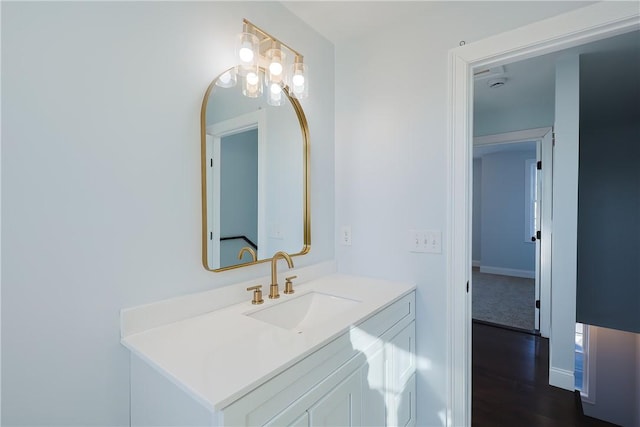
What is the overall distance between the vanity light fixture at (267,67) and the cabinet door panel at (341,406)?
4.15ft

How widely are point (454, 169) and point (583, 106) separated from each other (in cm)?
290

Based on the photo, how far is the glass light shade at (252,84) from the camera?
55.0 inches

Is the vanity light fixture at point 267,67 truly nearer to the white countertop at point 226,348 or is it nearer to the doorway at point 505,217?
the white countertop at point 226,348

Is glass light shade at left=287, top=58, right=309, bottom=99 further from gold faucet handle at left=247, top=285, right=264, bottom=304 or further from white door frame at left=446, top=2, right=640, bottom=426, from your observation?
gold faucet handle at left=247, top=285, right=264, bottom=304

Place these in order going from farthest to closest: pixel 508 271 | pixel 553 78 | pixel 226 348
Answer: pixel 508 271 → pixel 553 78 → pixel 226 348

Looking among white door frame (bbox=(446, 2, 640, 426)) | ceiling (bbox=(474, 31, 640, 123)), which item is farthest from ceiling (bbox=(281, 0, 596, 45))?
ceiling (bbox=(474, 31, 640, 123))

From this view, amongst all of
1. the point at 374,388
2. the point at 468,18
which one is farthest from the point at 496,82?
the point at 374,388

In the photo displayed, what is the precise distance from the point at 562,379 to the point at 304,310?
83.1 inches

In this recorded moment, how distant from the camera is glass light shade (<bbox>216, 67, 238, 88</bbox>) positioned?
4.20 ft

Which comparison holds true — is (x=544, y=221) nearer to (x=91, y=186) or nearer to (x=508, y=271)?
(x=508, y=271)

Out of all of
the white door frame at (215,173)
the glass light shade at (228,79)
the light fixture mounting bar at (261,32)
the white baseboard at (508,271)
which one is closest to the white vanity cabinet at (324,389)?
the white door frame at (215,173)

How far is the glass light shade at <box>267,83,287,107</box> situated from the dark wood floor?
217 centimetres

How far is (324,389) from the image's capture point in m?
0.98

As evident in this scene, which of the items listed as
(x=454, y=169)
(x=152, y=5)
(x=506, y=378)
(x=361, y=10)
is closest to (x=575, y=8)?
(x=454, y=169)
